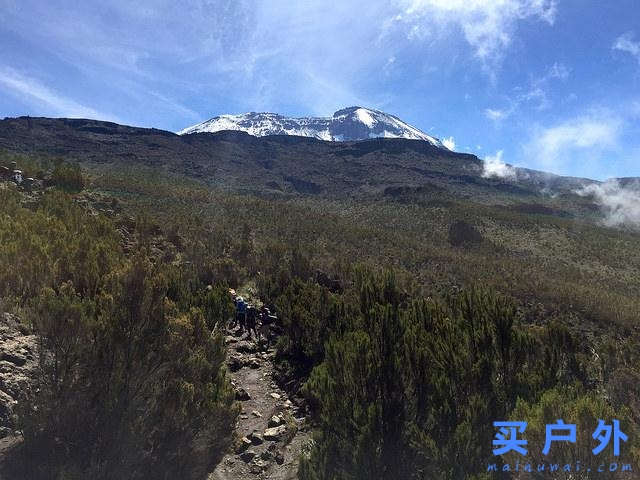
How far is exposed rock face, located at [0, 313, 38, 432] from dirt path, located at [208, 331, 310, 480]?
2679 millimetres

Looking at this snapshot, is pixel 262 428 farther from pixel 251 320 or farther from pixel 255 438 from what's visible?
pixel 251 320

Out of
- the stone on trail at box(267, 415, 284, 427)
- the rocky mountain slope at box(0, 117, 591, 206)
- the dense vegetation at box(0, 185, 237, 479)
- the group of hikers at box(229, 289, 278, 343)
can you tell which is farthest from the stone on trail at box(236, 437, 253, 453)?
the rocky mountain slope at box(0, 117, 591, 206)

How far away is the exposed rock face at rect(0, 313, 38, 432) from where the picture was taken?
5352 mm

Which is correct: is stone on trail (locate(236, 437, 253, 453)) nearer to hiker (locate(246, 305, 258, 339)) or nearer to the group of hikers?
the group of hikers

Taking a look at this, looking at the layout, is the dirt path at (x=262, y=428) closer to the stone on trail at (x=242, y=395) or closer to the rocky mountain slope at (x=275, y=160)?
the stone on trail at (x=242, y=395)

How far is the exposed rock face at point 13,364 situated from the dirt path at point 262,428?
2679 mm

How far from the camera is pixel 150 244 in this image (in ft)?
56.1

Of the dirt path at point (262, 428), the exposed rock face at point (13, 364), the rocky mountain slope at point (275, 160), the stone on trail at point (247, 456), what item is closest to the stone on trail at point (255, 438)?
the dirt path at point (262, 428)

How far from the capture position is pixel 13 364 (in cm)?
607

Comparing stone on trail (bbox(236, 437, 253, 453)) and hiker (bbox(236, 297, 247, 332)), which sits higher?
hiker (bbox(236, 297, 247, 332))

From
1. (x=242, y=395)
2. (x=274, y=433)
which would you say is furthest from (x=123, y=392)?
(x=242, y=395)

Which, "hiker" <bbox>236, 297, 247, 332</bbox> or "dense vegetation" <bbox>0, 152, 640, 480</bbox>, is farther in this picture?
"hiker" <bbox>236, 297, 247, 332</bbox>

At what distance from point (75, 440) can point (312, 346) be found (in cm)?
570

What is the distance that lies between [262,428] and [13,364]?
3.90 meters
